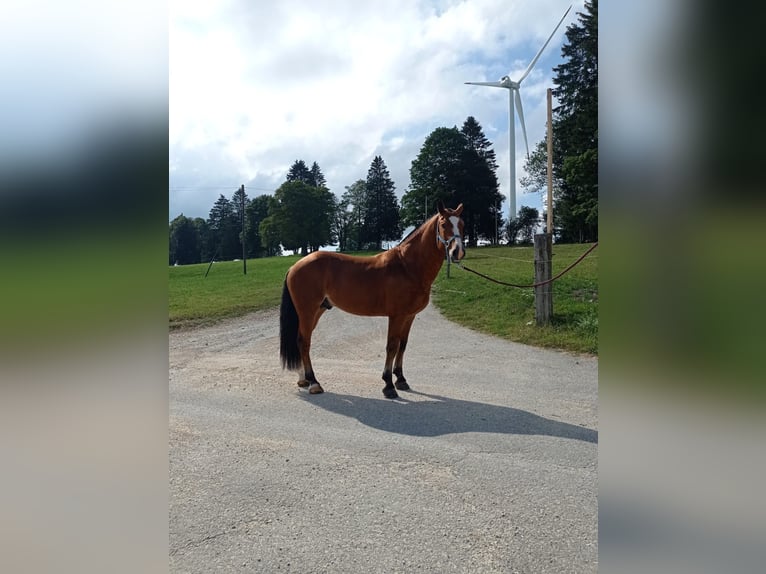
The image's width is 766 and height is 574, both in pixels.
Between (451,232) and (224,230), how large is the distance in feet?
103

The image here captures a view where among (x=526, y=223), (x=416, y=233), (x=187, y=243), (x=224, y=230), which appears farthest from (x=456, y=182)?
(x=416, y=233)

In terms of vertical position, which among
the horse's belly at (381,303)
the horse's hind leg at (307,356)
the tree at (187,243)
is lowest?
the horse's hind leg at (307,356)

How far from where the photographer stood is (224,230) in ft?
110

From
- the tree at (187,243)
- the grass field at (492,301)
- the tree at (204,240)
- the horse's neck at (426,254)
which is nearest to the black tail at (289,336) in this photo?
the horse's neck at (426,254)

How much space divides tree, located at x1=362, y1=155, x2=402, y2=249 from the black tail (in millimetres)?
38492

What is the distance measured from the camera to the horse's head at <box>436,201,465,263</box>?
493cm

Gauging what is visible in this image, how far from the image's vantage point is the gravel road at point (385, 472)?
7.63ft

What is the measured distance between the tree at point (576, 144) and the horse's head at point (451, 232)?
5.35 ft

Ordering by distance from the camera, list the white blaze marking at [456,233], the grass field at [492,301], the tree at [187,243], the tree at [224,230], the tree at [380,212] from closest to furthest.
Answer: the white blaze marking at [456,233] → the grass field at [492,301] → the tree at [187,243] → the tree at [224,230] → the tree at [380,212]

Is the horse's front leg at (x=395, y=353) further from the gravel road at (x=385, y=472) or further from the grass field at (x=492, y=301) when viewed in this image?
the grass field at (x=492, y=301)

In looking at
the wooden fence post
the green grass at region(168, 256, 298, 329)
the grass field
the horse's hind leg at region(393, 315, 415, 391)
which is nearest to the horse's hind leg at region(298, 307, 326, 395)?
the horse's hind leg at region(393, 315, 415, 391)
